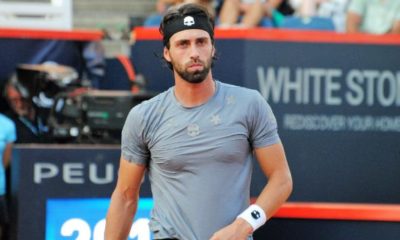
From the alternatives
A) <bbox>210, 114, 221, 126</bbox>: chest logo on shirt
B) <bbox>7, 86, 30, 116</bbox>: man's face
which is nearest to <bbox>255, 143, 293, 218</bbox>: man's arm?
<bbox>210, 114, 221, 126</bbox>: chest logo on shirt

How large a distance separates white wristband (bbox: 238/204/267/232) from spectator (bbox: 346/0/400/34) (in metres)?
5.12

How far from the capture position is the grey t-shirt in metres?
4.95

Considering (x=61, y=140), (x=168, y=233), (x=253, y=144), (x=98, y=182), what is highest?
(x=253, y=144)

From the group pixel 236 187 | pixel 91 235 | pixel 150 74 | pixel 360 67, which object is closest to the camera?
pixel 236 187

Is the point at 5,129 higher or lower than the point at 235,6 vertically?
lower

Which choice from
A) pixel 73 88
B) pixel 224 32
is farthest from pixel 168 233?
pixel 73 88

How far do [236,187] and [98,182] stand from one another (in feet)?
7.33

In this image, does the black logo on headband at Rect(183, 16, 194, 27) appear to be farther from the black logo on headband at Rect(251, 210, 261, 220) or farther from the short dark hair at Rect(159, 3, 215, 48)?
the black logo on headband at Rect(251, 210, 261, 220)

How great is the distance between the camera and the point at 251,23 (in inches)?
425

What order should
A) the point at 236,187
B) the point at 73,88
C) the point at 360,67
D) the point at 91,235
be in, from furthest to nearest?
the point at 73,88 < the point at 360,67 < the point at 91,235 < the point at 236,187

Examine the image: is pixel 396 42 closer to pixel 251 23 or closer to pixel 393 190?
pixel 393 190

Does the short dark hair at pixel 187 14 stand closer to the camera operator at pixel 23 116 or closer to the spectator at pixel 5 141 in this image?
the spectator at pixel 5 141

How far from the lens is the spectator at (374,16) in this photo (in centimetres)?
986

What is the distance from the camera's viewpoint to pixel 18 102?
10711mm
